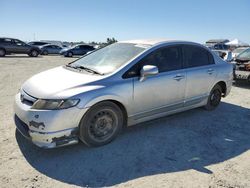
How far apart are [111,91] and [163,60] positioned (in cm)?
137

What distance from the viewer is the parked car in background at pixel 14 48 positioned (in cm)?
2122

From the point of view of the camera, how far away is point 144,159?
3561 millimetres

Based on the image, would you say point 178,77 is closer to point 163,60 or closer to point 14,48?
point 163,60

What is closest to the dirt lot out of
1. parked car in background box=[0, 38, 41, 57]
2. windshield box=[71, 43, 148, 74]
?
windshield box=[71, 43, 148, 74]

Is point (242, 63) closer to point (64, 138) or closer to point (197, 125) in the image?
point (197, 125)

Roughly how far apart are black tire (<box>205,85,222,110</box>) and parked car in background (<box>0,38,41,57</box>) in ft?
66.0

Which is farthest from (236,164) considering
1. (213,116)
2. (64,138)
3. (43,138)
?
(43,138)

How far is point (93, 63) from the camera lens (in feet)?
14.8

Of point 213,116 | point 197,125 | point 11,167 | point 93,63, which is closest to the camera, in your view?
point 11,167

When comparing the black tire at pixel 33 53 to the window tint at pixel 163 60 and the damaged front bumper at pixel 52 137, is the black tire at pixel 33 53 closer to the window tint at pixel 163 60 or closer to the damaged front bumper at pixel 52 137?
the window tint at pixel 163 60

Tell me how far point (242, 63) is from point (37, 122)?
7.82 metres

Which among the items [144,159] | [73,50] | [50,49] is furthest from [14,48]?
[144,159]

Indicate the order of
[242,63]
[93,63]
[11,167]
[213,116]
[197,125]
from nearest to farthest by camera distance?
[11,167] → [93,63] → [197,125] → [213,116] → [242,63]

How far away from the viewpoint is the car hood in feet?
11.4
